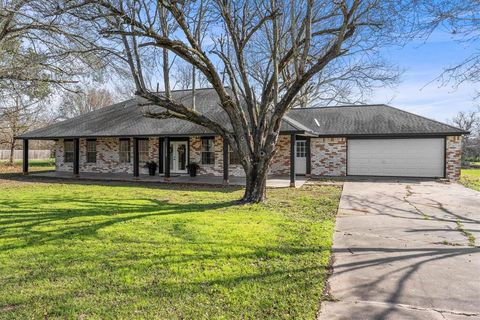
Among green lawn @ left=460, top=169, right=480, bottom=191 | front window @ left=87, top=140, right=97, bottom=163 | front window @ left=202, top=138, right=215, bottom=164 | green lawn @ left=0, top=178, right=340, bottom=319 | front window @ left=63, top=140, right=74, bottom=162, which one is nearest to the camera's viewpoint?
green lawn @ left=0, top=178, right=340, bottom=319

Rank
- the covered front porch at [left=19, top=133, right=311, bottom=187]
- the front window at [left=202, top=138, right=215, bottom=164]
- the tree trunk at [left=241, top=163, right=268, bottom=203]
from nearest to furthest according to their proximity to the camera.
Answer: the tree trunk at [left=241, top=163, right=268, bottom=203] < the covered front porch at [left=19, top=133, right=311, bottom=187] < the front window at [left=202, top=138, right=215, bottom=164]

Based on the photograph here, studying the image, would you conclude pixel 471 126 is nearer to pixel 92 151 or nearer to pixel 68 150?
pixel 92 151

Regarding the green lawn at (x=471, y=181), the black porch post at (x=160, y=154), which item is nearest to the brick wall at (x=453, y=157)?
the green lawn at (x=471, y=181)

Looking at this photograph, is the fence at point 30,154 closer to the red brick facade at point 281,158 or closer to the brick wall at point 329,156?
the red brick facade at point 281,158

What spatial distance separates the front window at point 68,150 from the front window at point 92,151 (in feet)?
4.37

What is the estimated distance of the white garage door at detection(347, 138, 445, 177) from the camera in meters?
16.9

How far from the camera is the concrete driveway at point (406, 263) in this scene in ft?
11.3

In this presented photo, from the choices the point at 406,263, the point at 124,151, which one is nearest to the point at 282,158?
the point at 124,151

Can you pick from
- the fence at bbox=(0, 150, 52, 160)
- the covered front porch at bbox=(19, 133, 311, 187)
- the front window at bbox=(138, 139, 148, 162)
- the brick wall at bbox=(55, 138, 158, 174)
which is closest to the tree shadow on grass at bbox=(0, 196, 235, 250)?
the covered front porch at bbox=(19, 133, 311, 187)

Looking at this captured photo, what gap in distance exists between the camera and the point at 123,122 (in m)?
18.5

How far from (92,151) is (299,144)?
1276 cm

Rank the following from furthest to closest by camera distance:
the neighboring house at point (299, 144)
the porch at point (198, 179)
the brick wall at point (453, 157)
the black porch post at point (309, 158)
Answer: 1. the black porch post at point (309, 158)
2. the neighboring house at point (299, 144)
3. the brick wall at point (453, 157)
4. the porch at point (198, 179)

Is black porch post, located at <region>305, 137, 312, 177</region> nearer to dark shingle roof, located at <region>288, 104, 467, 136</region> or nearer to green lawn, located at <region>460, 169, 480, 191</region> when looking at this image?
dark shingle roof, located at <region>288, 104, 467, 136</region>

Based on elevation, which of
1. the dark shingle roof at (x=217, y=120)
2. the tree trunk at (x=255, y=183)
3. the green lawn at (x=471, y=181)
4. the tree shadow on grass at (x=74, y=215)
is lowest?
the tree shadow on grass at (x=74, y=215)
